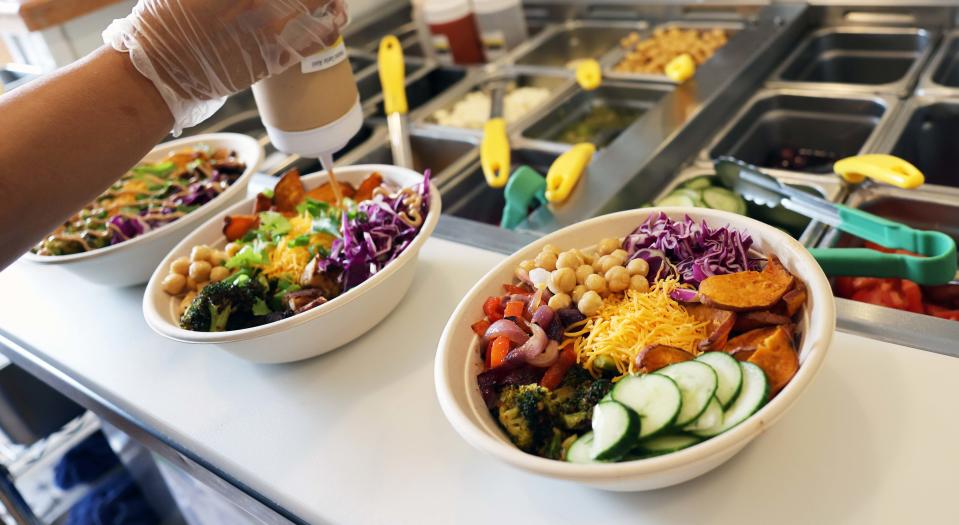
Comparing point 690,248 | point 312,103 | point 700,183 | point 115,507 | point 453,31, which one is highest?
point 312,103

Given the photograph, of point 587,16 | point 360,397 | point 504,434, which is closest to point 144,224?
point 360,397

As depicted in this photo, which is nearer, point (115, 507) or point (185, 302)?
point (185, 302)

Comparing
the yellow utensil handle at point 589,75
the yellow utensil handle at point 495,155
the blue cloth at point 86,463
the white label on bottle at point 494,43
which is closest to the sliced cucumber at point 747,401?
the yellow utensil handle at point 495,155

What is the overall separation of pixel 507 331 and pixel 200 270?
0.61 meters

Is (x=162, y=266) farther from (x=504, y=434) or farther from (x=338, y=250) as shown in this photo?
(x=504, y=434)

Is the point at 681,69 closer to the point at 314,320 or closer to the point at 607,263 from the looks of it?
the point at 607,263

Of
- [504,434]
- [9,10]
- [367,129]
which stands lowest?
[367,129]

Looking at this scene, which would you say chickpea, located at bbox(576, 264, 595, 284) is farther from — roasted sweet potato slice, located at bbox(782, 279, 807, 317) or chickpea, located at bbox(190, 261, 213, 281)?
chickpea, located at bbox(190, 261, 213, 281)

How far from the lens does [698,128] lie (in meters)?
1.80

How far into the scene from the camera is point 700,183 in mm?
Result: 1632

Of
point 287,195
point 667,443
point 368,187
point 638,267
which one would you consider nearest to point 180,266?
point 287,195

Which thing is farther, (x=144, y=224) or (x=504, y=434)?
(x=144, y=224)

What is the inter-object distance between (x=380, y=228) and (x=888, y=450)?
2.69 ft

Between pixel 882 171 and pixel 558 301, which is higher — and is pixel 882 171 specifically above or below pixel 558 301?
below
